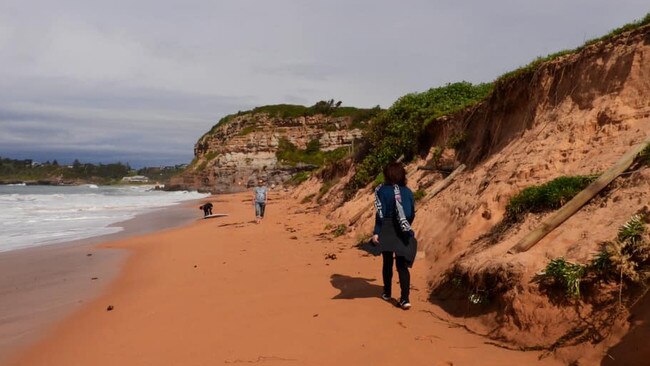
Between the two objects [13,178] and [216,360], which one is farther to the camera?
[13,178]

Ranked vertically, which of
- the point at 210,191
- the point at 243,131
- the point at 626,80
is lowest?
the point at 210,191

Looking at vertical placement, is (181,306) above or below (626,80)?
below

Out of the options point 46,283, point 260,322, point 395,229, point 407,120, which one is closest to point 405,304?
point 395,229

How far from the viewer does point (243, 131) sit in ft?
210

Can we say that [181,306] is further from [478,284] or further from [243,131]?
[243,131]

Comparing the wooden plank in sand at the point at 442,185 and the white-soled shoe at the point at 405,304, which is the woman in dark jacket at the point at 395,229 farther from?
the wooden plank in sand at the point at 442,185

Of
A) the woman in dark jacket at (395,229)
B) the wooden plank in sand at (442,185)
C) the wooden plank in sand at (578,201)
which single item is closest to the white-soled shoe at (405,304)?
the woman in dark jacket at (395,229)

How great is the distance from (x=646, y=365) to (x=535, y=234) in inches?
74.6

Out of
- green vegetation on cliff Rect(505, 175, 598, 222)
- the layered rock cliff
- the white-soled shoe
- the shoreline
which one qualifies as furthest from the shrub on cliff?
the layered rock cliff

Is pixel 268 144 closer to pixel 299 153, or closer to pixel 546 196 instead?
pixel 299 153

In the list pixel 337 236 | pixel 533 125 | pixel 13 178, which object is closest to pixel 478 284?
pixel 533 125

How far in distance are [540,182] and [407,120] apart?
8977 millimetres

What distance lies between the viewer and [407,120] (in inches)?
581

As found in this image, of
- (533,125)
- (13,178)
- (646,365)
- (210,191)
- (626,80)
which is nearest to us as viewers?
(646,365)
